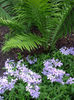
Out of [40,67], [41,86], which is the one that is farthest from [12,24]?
[41,86]

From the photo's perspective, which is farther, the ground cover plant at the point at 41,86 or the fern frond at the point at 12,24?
the fern frond at the point at 12,24

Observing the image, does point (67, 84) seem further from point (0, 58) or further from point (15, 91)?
point (0, 58)

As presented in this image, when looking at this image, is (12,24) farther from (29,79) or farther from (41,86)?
(41,86)

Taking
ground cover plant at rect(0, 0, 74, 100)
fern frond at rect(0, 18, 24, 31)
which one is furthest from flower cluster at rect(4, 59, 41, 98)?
fern frond at rect(0, 18, 24, 31)

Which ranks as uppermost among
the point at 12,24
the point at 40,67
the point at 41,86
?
the point at 12,24

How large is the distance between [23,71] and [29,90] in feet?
1.07

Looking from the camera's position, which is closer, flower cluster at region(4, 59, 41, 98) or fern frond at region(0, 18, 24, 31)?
flower cluster at region(4, 59, 41, 98)

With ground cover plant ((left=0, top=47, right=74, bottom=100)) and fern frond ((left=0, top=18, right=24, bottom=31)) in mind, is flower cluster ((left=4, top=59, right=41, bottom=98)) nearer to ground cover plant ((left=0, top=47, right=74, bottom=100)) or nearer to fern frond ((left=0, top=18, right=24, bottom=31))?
ground cover plant ((left=0, top=47, right=74, bottom=100))

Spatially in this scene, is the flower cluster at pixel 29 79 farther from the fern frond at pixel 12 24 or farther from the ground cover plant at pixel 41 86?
the fern frond at pixel 12 24

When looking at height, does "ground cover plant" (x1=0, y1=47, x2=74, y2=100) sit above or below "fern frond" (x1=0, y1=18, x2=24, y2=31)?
below

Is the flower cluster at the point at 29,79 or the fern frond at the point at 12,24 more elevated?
the fern frond at the point at 12,24

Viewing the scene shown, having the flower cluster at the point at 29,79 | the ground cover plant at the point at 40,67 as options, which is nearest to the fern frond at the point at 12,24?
the ground cover plant at the point at 40,67

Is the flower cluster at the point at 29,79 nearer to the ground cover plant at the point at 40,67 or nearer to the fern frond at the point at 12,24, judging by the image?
the ground cover plant at the point at 40,67

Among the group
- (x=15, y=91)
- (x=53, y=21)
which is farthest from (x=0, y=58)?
(x=53, y=21)
